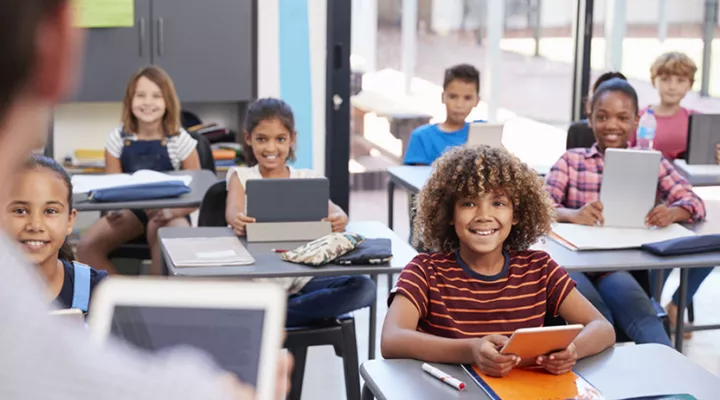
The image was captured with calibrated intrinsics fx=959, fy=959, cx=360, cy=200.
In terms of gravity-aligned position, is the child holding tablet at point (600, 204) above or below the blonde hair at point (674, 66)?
below

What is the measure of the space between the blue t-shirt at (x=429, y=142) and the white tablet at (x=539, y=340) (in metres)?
2.43

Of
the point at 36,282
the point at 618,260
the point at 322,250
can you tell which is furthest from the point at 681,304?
the point at 36,282

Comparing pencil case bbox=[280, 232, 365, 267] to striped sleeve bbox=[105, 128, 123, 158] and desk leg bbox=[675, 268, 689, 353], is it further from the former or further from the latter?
striped sleeve bbox=[105, 128, 123, 158]

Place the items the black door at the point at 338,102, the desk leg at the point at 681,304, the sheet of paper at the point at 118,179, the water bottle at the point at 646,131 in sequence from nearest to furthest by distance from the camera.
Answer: the desk leg at the point at 681,304 → the sheet of paper at the point at 118,179 → the water bottle at the point at 646,131 → the black door at the point at 338,102

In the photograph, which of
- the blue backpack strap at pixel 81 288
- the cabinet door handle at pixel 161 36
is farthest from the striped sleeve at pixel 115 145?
the blue backpack strap at pixel 81 288

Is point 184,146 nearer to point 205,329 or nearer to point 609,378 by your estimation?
point 609,378

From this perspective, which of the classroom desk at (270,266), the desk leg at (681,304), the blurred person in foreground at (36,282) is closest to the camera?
the blurred person in foreground at (36,282)

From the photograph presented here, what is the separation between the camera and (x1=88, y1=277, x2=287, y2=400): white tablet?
1.53 feet

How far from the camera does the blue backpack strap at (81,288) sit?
213 centimetres

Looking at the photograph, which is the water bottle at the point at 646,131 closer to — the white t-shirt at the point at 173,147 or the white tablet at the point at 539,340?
the white t-shirt at the point at 173,147

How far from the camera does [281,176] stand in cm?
349

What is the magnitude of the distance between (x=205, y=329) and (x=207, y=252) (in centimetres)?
225

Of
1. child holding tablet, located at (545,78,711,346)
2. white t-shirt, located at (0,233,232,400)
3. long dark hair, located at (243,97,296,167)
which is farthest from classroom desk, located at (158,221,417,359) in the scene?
white t-shirt, located at (0,233,232,400)

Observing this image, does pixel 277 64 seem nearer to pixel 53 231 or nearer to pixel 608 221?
pixel 608 221
